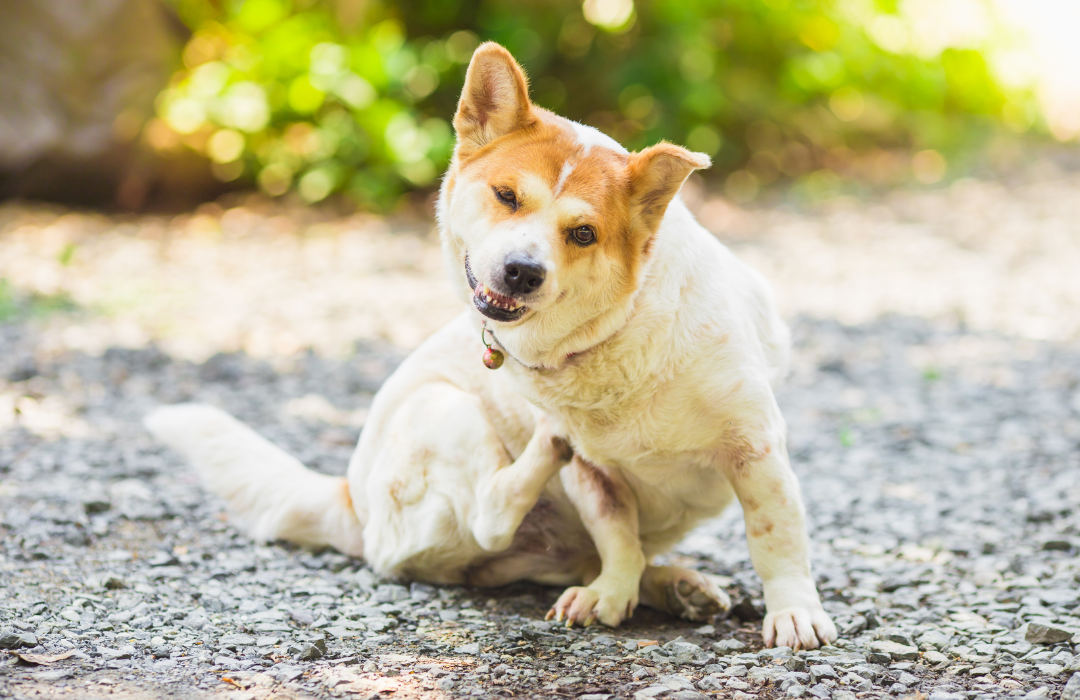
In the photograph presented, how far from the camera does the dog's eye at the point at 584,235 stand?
2.57 m

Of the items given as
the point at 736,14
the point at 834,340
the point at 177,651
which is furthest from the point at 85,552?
the point at 736,14

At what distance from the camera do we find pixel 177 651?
8.11 ft

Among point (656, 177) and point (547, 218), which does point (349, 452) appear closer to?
point (547, 218)

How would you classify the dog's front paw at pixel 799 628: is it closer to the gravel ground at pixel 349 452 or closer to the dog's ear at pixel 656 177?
the gravel ground at pixel 349 452

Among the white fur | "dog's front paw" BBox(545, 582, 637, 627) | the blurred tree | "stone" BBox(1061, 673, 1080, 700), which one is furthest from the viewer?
the blurred tree

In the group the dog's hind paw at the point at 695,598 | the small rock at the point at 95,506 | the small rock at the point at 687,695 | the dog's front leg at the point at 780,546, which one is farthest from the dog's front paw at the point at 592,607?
the small rock at the point at 95,506

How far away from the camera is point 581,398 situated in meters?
2.70

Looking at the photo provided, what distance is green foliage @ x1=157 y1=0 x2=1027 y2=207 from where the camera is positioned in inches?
340

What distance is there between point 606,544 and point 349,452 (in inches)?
75.7

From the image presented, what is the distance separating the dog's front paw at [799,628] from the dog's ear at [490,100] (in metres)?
1.56

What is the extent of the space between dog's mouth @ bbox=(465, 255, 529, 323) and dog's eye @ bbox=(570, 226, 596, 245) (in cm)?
23

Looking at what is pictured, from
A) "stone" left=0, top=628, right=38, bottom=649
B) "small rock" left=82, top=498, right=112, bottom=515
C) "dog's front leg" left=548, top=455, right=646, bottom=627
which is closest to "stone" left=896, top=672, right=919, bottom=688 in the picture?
"dog's front leg" left=548, top=455, right=646, bottom=627

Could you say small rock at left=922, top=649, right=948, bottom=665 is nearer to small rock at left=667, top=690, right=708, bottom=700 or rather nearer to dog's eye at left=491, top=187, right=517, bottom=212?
small rock at left=667, top=690, right=708, bottom=700

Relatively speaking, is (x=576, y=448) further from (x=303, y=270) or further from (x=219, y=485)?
(x=303, y=270)
